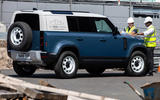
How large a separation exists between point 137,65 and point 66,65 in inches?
116

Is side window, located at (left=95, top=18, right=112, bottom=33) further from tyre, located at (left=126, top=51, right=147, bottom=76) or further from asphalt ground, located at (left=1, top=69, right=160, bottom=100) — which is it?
asphalt ground, located at (left=1, top=69, right=160, bottom=100)

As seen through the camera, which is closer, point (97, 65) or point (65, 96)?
point (65, 96)

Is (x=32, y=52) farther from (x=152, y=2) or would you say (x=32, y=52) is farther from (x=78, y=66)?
(x=152, y=2)

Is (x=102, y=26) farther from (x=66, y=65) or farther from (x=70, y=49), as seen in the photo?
(x=66, y=65)

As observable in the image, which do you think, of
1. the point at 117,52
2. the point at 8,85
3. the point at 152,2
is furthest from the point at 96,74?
the point at 152,2

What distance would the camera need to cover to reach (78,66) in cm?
1639

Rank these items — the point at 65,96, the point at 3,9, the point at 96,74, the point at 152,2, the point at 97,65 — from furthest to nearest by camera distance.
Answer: the point at 152,2 → the point at 3,9 → the point at 96,74 → the point at 97,65 → the point at 65,96

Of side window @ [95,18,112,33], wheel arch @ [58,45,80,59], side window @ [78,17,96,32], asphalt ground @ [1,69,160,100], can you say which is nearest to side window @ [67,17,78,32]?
side window @ [78,17,96,32]

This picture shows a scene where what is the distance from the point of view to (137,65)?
17844 millimetres

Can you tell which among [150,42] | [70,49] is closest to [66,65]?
[70,49]

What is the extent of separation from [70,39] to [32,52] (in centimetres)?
118

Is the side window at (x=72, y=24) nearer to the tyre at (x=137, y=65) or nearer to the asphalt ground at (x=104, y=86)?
the asphalt ground at (x=104, y=86)

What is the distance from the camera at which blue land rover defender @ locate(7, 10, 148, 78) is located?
15516mm

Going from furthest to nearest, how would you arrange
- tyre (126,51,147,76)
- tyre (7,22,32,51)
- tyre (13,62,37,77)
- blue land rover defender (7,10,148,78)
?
tyre (126,51,147,76), tyre (13,62,37,77), blue land rover defender (7,10,148,78), tyre (7,22,32,51)
